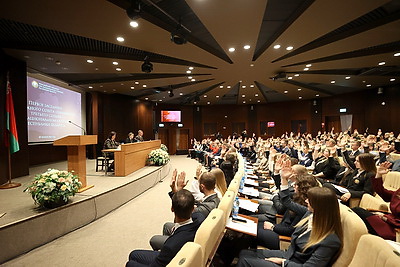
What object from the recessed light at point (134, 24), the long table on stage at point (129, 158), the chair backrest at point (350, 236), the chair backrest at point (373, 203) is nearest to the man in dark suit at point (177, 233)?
the chair backrest at point (350, 236)

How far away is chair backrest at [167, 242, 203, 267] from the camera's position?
Result: 3.39 ft

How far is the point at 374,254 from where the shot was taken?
1084 millimetres

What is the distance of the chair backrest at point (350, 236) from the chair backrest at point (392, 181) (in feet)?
9.48

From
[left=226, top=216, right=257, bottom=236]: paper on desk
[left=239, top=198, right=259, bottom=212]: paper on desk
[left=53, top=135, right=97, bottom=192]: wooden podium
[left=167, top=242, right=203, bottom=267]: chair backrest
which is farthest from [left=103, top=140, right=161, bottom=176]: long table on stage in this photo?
[left=167, top=242, right=203, bottom=267]: chair backrest

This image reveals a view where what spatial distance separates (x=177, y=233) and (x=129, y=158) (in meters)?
5.01

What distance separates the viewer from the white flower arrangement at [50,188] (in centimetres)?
315

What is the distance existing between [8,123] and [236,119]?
14.8m

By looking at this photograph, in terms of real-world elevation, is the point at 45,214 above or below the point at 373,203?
below

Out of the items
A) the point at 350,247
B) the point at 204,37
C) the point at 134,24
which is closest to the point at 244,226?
the point at 350,247

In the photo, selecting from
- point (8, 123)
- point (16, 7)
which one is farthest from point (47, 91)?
point (16, 7)

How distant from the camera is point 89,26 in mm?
4227

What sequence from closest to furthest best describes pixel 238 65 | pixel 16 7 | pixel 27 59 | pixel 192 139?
pixel 16 7 → pixel 27 59 → pixel 238 65 → pixel 192 139

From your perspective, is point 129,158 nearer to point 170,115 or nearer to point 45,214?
point 45,214

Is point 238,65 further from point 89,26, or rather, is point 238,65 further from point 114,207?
point 114,207
